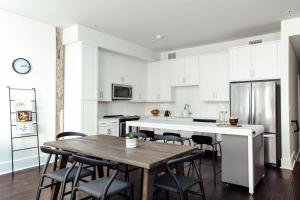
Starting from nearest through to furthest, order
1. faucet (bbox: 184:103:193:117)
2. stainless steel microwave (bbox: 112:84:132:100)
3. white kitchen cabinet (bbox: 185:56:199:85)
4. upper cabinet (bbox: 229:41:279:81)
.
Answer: upper cabinet (bbox: 229:41:279:81) < stainless steel microwave (bbox: 112:84:132:100) < white kitchen cabinet (bbox: 185:56:199:85) < faucet (bbox: 184:103:193:117)

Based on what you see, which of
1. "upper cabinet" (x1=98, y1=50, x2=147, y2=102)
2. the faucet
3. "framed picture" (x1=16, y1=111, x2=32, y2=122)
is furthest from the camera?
the faucet

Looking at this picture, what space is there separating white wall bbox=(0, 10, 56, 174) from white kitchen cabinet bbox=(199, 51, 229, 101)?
3572mm

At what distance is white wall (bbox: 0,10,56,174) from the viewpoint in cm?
381

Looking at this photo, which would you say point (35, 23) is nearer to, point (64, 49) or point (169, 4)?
point (64, 49)

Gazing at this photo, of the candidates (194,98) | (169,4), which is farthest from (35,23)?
(194,98)

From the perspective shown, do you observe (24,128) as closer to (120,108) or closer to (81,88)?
(81,88)

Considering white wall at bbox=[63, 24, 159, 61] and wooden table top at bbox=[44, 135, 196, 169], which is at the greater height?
white wall at bbox=[63, 24, 159, 61]

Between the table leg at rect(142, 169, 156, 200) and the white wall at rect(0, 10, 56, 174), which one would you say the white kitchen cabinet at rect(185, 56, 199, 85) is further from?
the table leg at rect(142, 169, 156, 200)

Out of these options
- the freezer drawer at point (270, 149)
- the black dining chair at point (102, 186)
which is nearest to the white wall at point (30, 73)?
the black dining chair at point (102, 186)

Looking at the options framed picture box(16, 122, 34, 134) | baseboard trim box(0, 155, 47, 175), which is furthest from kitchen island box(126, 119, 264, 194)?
baseboard trim box(0, 155, 47, 175)

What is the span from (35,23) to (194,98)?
425 cm

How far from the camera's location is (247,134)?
2.92 meters

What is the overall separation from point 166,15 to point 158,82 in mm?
2683

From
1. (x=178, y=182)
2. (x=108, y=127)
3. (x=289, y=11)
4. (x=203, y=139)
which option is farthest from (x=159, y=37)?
(x=178, y=182)
